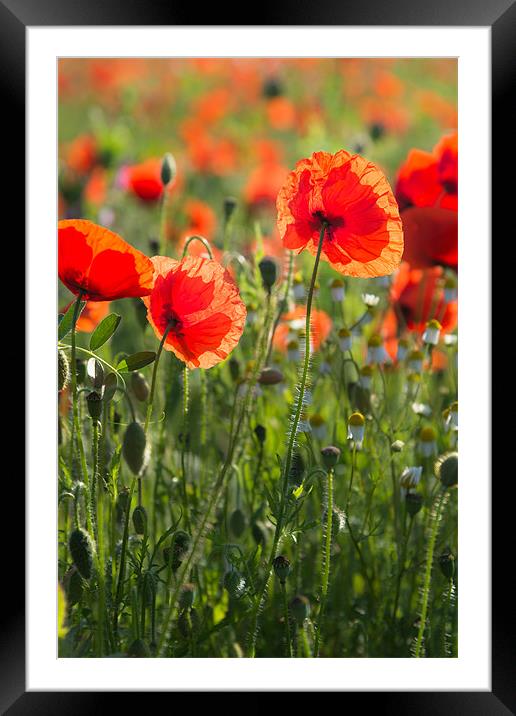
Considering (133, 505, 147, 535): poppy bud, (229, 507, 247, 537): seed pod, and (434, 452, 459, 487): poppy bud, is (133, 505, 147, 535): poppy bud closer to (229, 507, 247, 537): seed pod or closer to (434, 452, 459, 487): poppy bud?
(229, 507, 247, 537): seed pod

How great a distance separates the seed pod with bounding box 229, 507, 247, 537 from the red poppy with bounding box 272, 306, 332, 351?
301 mm

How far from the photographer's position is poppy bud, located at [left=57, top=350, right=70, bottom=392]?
1102mm

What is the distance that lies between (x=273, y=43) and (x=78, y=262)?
0.33 meters

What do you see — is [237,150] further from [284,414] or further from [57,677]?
[57,677]

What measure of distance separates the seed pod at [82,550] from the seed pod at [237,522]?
285 millimetres

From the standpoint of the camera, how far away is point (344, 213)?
1.08m

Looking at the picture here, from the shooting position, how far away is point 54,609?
1.06m

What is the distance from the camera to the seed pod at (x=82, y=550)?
3.41 feet

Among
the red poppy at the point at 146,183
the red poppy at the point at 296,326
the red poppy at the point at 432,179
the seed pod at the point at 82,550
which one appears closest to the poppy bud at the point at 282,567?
the seed pod at the point at 82,550

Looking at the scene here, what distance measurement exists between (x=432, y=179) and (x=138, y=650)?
2.52ft

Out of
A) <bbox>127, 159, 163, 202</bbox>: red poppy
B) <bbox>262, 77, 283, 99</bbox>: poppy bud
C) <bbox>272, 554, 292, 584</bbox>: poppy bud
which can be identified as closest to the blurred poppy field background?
<bbox>272, 554, 292, 584</bbox>: poppy bud

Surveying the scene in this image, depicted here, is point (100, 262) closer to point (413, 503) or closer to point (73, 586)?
point (73, 586)

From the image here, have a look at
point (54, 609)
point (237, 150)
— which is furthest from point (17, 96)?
point (237, 150)

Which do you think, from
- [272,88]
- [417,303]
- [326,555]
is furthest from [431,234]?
[272,88]
